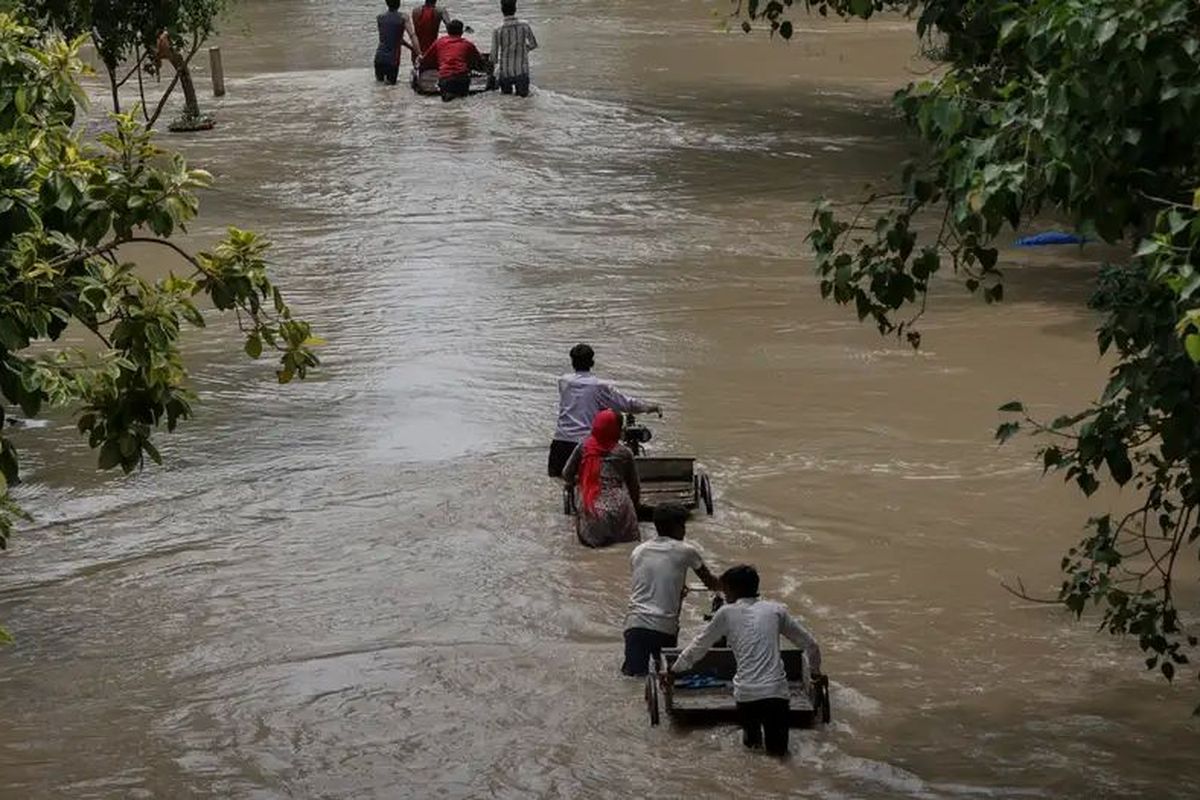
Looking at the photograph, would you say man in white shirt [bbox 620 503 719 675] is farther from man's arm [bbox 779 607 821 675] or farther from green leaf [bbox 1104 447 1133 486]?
green leaf [bbox 1104 447 1133 486]

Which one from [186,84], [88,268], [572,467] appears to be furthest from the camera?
[186,84]

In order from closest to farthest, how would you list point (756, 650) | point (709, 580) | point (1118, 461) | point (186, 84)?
point (1118, 461) < point (756, 650) < point (709, 580) < point (186, 84)

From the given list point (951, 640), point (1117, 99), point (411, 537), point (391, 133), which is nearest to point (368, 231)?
point (391, 133)

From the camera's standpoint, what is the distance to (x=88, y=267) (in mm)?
7809

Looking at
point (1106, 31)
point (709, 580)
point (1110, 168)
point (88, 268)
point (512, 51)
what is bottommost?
point (709, 580)

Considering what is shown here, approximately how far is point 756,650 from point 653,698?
2.48 ft

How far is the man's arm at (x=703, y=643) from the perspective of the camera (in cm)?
938

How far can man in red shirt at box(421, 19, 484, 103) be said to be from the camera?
27.9 m

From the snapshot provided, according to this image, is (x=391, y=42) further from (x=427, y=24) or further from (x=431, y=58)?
(x=431, y=58)

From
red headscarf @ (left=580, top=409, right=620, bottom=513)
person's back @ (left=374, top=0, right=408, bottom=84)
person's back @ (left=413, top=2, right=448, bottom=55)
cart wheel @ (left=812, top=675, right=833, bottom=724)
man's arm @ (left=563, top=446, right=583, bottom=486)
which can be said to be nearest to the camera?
cart wheel @ (left=812, top=675, right=833, bottom=724)

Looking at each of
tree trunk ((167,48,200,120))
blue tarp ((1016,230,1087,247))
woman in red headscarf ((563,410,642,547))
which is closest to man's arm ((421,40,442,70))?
tree trunk ((167,48,200,120))

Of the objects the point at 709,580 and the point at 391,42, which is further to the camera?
the point at 391,42

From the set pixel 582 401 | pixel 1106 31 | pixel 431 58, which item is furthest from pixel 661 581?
pixel 431 58

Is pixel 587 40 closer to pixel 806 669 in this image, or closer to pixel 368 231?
pixel 368 231
